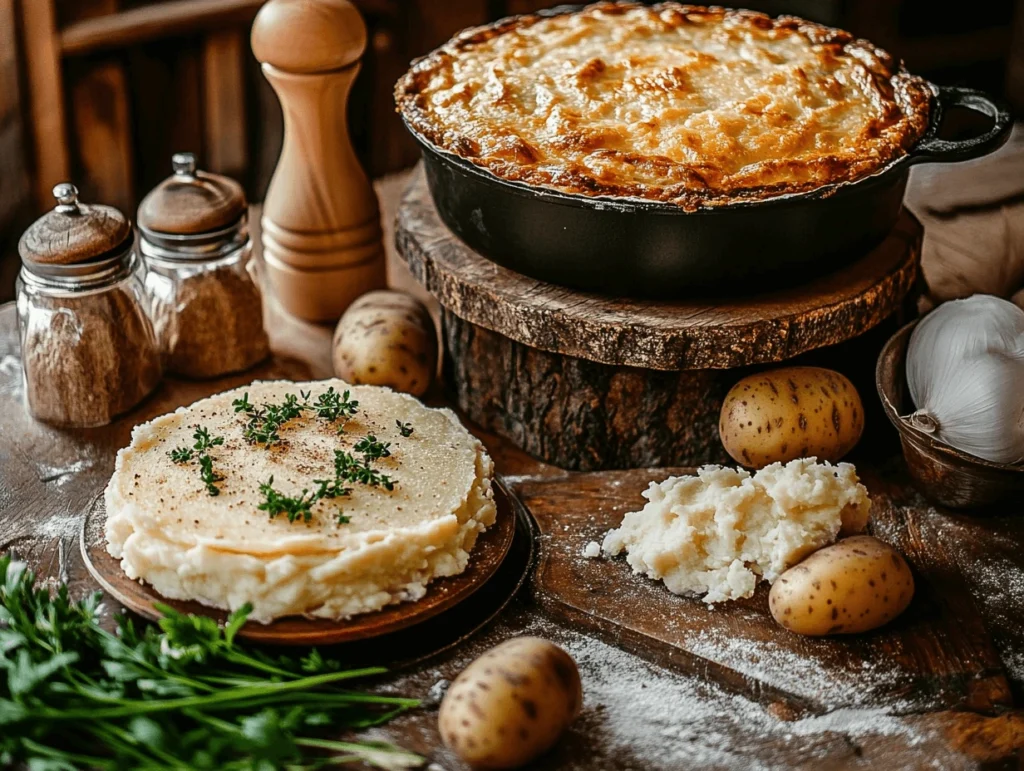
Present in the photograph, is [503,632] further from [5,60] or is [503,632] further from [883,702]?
[5,60]

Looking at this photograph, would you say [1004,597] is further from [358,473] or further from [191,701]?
[191,701]

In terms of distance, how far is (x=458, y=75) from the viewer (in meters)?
2.77

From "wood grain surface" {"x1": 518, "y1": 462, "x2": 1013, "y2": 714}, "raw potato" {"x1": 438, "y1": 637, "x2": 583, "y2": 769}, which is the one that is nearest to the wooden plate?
"wood grain surface" {"x1": 518, "y1": 462, "x2": 1013, "y2": 714}

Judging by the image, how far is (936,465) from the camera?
2422mm

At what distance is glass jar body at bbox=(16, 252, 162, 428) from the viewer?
257cm

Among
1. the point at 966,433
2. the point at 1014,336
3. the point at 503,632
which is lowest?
the point at 503,632

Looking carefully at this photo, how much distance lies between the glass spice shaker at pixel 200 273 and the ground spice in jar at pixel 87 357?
3.9 inches

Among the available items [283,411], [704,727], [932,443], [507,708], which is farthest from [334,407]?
[932,443]

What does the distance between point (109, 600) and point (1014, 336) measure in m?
1.79

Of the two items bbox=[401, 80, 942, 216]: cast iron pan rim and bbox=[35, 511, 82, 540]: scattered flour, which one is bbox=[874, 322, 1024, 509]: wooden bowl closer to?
bbox=[401, 80, 942, 216]: cast iron pan rim

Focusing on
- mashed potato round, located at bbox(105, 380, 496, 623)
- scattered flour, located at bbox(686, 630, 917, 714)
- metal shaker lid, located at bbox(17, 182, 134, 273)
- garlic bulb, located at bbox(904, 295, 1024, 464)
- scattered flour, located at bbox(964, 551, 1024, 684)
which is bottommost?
scattered flour, located at bbox(964, 551, 1024, 684)

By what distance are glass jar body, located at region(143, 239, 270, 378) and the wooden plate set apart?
65 centimetres

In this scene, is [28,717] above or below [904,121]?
below

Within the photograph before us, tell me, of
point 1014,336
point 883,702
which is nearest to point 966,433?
point 1014,336
